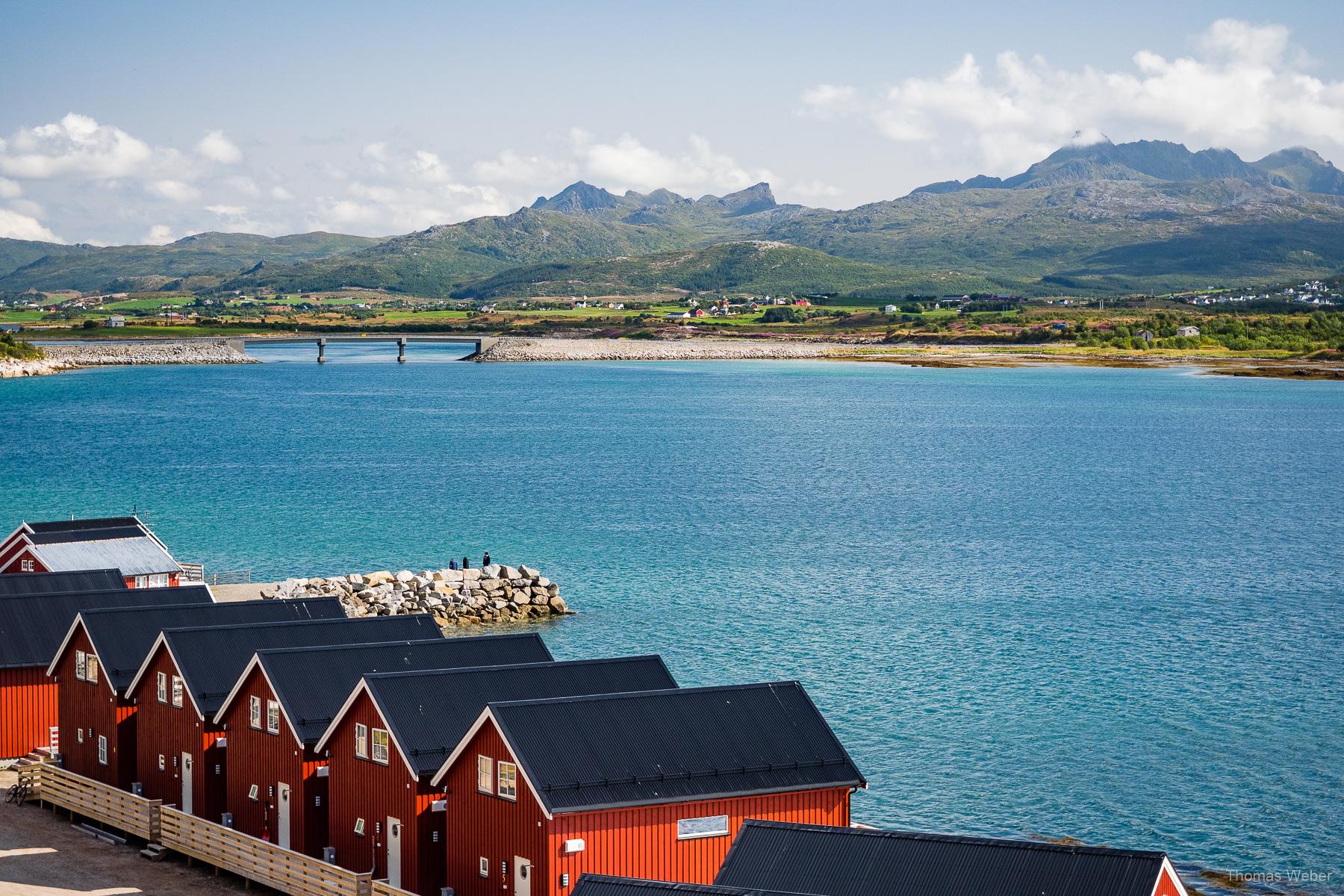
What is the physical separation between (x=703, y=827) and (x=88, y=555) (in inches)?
1085

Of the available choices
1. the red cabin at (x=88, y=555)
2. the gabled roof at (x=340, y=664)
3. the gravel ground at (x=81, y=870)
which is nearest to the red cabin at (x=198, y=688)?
the gabled roof at (x=340, y=664)

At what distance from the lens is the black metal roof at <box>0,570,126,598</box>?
38188mm

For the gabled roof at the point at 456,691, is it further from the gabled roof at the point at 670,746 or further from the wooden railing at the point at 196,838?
the wooden railing at the point at 196,838

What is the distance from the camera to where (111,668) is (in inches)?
1205

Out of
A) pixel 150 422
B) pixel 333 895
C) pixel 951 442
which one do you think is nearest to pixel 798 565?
pixel 333 895

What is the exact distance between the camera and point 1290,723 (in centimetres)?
3703

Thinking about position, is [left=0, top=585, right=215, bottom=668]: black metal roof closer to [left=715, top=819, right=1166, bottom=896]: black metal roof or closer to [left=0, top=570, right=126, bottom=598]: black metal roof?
Result: [left=0, top=570, right=126, bottom=598]: black metal roof

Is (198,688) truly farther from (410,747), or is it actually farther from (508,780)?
(508,780)

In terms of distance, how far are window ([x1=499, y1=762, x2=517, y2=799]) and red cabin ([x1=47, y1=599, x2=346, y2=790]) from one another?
11.0 metres

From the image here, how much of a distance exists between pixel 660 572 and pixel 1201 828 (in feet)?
99.8

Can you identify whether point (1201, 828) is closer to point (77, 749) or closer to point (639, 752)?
point (639, 752)

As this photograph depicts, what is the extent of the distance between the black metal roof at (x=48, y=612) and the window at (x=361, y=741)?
37.5 ft

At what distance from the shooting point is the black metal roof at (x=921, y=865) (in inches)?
667

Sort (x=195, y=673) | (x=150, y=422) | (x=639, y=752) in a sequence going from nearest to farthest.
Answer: (x=639, y=752) → (x=195, y=673) → (x=150, y=422)
